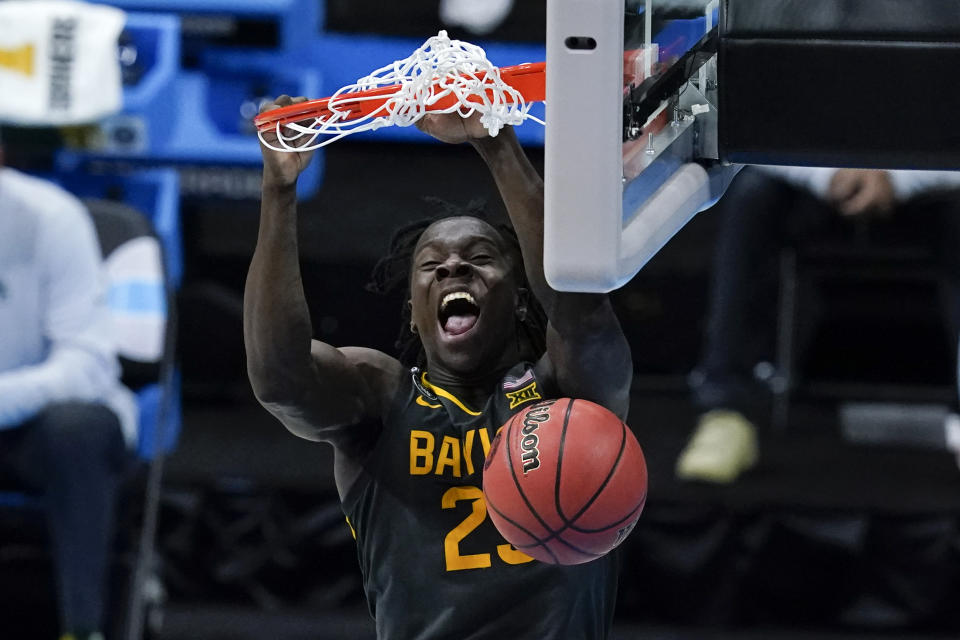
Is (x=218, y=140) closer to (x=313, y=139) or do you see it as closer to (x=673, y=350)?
(x=673, y=350)

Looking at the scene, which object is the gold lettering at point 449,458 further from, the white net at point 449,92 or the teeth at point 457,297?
the white net at point 449,92

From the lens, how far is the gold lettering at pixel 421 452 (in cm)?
305

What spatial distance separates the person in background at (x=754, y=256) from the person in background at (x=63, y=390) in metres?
1.82

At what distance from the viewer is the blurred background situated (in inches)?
199

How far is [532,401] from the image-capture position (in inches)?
118

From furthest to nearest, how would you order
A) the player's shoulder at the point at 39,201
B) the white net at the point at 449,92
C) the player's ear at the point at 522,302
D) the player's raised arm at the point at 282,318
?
the player's shoulder at the point at 39,201 → the player's ear at the point at 522,302 → the player's raised arm at the point at 282,318 → the white net at the point at 449,92

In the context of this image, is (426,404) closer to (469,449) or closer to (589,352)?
(469,449)

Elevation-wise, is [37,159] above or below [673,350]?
above

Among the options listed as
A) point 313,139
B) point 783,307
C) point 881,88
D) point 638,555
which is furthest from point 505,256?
point 783,307

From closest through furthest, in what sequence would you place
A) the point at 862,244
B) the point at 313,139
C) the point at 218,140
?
the point at 313,139
the point at 862,244
the point at 218,140

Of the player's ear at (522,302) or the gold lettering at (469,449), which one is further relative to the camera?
the player's ear at (522,302)

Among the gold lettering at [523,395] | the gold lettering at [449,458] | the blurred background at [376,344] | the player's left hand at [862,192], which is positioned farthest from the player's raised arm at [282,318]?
the player's left hand at [862,192]

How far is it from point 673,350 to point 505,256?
3.03 meters

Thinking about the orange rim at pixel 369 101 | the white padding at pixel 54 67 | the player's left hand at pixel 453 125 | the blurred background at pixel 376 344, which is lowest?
the blurred background at pixel 376 344
